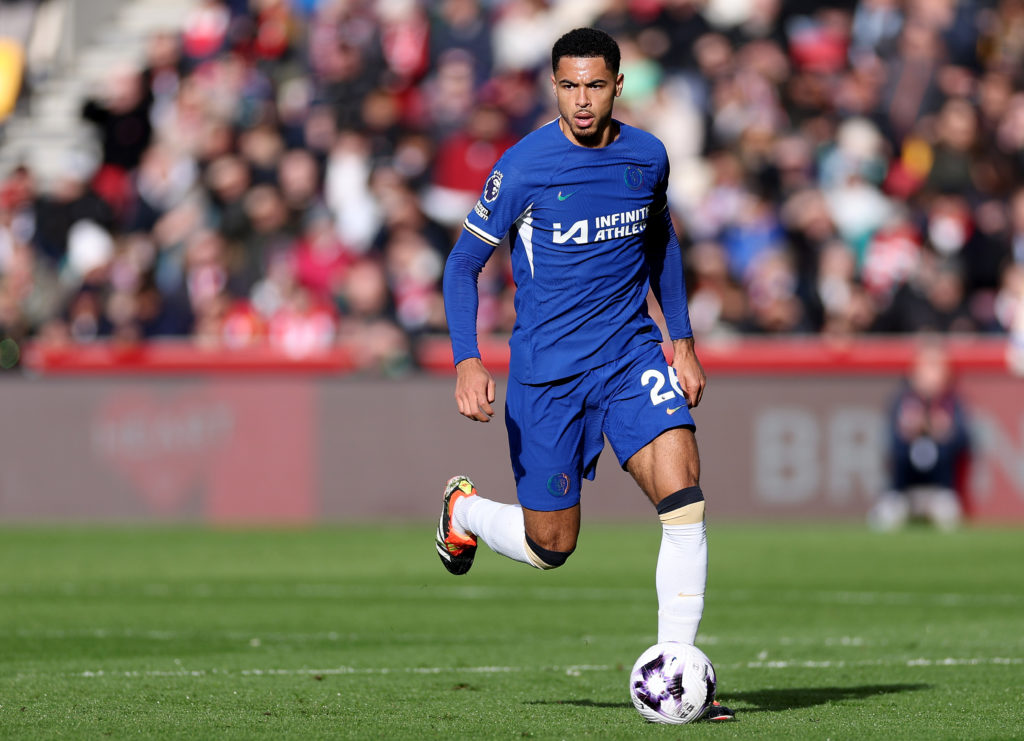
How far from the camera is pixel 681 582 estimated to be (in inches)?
272

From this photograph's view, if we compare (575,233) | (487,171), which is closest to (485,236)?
(575,233)

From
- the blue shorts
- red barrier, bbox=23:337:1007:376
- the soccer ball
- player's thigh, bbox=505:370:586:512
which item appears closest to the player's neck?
the blue shorts

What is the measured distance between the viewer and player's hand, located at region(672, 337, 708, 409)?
716 centimetres

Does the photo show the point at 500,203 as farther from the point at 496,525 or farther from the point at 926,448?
the point at 926,448

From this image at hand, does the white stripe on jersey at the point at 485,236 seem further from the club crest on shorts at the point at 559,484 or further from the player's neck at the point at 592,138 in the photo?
the club crest on shorts at the point at 559,484

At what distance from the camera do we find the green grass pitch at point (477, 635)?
677 centimetres

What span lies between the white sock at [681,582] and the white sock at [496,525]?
0.62 meters

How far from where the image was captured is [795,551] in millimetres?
14906

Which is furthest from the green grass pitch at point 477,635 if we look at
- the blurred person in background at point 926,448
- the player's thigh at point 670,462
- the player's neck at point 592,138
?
the player's neck at point 592,138

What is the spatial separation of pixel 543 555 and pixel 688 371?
3.05 feet

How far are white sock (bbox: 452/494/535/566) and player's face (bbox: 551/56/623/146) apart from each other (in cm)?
156

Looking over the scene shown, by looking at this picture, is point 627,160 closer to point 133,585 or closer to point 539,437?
point 539,437

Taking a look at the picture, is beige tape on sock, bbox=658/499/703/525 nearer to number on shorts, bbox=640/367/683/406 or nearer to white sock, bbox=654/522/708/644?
white sock, bbox=654/522/708/644

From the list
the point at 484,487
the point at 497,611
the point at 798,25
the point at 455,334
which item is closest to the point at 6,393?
the point at 484,487
